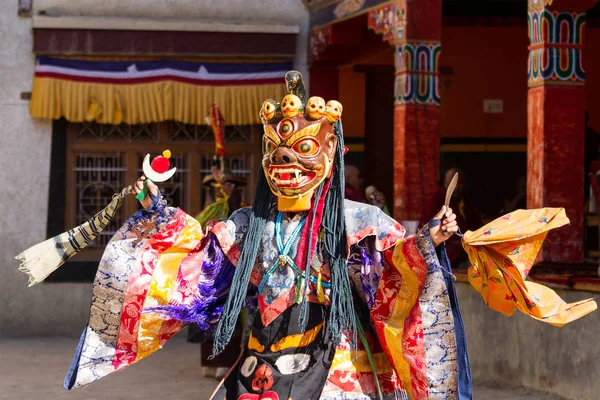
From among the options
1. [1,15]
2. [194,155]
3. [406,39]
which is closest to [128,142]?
[194,155]

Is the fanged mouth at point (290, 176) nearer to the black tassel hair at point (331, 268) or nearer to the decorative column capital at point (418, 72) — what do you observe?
the black tassel hair at point (331, 268)

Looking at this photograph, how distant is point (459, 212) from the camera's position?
1058 centimetres

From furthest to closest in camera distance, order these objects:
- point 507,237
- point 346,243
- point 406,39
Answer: point 406,39 → point 346,243 → point 507,237

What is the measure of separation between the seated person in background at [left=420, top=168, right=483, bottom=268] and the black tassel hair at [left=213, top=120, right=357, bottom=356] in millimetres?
4824


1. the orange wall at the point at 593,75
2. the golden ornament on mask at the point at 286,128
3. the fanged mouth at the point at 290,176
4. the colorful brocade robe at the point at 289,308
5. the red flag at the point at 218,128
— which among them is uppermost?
the orange wall at the point at 593,75

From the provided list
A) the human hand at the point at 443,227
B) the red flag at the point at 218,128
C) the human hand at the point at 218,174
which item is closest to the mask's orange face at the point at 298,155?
the human hand at the point at 443,227

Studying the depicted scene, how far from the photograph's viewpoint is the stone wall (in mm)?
7238

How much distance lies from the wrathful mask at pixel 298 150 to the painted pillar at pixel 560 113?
341 cm

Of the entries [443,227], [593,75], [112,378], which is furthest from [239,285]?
[593,75]

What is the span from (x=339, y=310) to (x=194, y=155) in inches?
285

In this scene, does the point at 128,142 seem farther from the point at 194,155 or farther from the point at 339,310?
the point at 339,310

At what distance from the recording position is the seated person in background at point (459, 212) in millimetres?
9656

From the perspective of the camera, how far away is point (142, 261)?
490cm

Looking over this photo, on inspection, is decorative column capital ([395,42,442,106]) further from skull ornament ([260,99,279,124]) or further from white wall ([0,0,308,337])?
skull ornament ([260,99,279,124])
